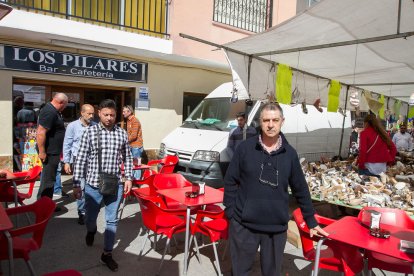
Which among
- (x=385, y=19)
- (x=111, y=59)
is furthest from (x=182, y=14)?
(x=385, y=19)

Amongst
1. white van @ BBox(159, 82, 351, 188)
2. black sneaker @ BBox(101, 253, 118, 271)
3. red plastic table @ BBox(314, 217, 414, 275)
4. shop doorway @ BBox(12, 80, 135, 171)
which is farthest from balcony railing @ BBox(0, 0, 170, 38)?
red plastic table @ BBox(314, 217, 414, 275)

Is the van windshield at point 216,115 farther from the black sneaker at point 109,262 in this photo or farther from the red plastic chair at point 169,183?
the black sneaker at point 109,262

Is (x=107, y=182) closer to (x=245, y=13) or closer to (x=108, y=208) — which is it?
(x=108, y=208)

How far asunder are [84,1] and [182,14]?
2.68 meters

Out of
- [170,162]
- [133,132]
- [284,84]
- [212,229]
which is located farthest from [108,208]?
[284,84]

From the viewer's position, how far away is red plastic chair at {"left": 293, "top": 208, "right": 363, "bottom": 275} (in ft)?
9.40

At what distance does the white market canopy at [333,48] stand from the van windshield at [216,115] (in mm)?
1355

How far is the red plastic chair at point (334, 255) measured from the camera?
9.40 ft

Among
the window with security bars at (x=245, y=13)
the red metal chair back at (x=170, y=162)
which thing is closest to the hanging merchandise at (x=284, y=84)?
the red metal chair back at (x=170, y=162)

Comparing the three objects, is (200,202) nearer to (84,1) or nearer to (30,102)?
(30,102)

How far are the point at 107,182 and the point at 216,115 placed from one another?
184 inches

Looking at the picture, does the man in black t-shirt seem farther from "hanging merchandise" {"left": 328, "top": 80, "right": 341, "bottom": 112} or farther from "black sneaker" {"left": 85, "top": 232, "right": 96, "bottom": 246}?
"hanging merchandise" {"left": 328, "top": 80, "right": 341, "bottom": 112}

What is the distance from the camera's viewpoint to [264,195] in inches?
102

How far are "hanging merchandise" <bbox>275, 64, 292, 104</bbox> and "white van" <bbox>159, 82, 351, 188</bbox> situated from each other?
22.7 inches
